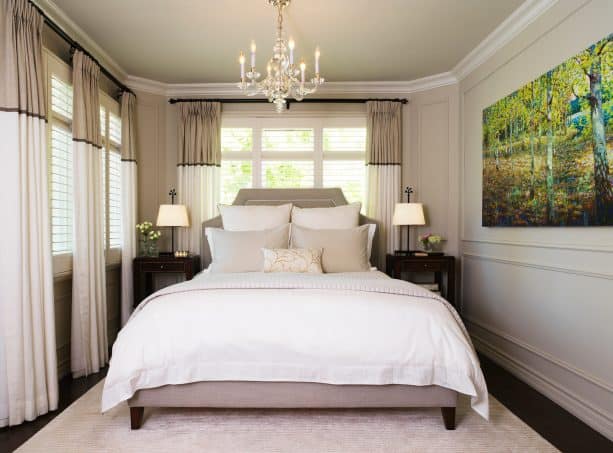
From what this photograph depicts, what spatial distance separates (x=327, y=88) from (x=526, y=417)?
3734mm

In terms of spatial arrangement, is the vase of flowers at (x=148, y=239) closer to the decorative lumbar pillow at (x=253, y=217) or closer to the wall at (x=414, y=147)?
the wall at (x=414, y=147)

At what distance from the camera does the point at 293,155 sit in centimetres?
498

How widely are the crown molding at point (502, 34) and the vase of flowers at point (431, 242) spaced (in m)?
1.69

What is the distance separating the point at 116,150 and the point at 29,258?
1.98 meters

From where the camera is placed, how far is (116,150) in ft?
14.1

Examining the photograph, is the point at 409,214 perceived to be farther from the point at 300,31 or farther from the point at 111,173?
the point at 111,173

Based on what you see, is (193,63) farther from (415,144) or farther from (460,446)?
(460,446)

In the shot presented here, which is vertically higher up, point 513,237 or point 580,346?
point 513,237

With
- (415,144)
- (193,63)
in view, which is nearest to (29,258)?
(193,63)

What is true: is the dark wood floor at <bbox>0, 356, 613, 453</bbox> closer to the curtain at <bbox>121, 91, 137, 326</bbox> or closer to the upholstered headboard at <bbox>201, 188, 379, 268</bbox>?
the curtain at <bbox>121, 91, 137, 326</bbox>

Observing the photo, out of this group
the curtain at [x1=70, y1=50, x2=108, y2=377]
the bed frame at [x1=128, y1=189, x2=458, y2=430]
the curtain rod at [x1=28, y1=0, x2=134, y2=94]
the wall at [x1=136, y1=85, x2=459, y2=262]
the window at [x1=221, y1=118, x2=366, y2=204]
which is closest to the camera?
the bed frame at [x1=128, y1=189, x2=458, y2=430]

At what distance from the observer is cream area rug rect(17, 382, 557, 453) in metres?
2.19

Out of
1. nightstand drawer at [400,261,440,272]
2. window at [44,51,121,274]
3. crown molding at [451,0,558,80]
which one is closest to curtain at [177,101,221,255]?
window at [44,51,121,274]

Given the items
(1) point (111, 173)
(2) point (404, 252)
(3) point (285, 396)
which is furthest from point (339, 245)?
(1) point (111, 173)
